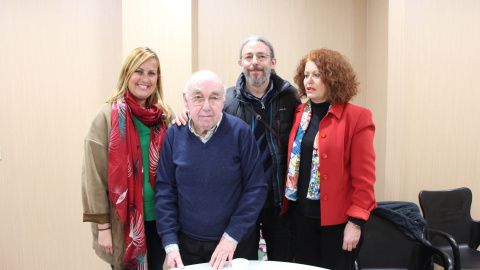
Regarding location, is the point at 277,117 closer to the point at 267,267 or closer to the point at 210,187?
the point at 210,187

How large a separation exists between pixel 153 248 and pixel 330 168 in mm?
1026

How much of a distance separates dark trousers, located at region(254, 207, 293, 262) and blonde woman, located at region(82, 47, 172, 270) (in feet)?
2.06

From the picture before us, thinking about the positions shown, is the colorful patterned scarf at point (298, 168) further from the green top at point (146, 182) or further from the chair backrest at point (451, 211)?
the chair backrest at point (451, 211)

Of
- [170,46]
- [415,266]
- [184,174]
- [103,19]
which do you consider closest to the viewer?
[184,174]

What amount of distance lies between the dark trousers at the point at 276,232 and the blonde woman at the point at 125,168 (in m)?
0.63

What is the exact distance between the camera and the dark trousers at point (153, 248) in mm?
1691

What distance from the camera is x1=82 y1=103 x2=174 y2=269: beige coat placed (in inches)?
59.7

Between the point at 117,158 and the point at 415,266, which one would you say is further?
the point at 415,266

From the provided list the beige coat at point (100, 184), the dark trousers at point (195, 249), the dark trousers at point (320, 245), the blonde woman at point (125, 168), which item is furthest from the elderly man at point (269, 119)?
the beige coat at point (100, 184)

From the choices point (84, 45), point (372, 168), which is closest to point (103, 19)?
point (84, 45)

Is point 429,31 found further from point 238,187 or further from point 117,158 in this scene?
point 117,158

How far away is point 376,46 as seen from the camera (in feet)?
9.27

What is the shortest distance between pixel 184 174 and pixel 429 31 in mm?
2377

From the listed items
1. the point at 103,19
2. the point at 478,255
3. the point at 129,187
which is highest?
the point at 103,19
